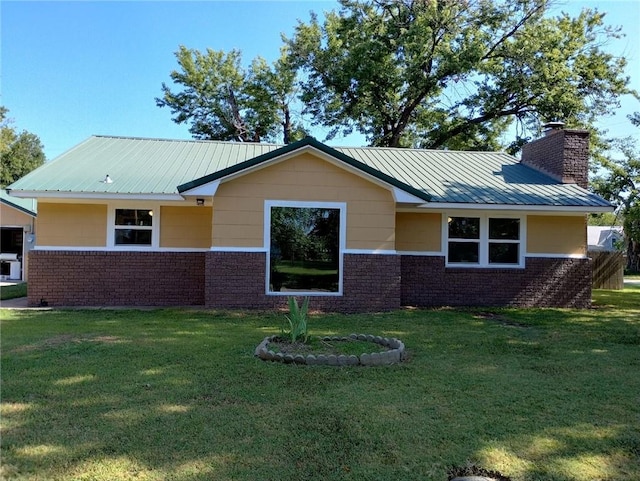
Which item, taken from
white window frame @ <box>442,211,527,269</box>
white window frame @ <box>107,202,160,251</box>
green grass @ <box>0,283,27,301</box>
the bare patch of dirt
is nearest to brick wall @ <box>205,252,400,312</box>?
white window frame @ <box>107,202,160,251</box>

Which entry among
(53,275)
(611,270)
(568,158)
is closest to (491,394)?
(53,275)

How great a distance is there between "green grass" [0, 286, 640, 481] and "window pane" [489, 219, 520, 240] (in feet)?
17.9

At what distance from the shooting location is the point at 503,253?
13211 mm

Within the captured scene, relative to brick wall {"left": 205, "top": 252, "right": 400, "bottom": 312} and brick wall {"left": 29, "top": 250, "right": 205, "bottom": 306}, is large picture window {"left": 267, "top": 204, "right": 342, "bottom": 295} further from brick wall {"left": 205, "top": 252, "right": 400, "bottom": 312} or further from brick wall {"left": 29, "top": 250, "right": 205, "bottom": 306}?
brick wall {"left": 29, "top": 250, "right": 205, "bottom": 306}

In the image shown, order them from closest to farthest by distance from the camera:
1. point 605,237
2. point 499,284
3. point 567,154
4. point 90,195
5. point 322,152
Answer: point 322,152 < point 90,195 < point 499,284 < point 567,154 < point 605,237

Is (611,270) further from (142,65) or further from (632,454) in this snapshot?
(142,65)

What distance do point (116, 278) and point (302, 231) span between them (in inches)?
194

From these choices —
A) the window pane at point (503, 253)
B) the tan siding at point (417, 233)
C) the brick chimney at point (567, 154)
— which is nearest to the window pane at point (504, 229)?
the window pane at point (503, 253)

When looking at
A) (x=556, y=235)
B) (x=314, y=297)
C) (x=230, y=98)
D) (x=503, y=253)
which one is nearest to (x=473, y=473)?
(x=314, y=297)

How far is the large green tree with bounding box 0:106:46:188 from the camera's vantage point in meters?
39.4

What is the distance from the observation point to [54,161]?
501 inches

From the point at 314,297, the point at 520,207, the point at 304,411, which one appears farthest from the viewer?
the point at 520,207

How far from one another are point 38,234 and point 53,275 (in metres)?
1.09

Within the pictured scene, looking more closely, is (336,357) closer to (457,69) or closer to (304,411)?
(304,411)
